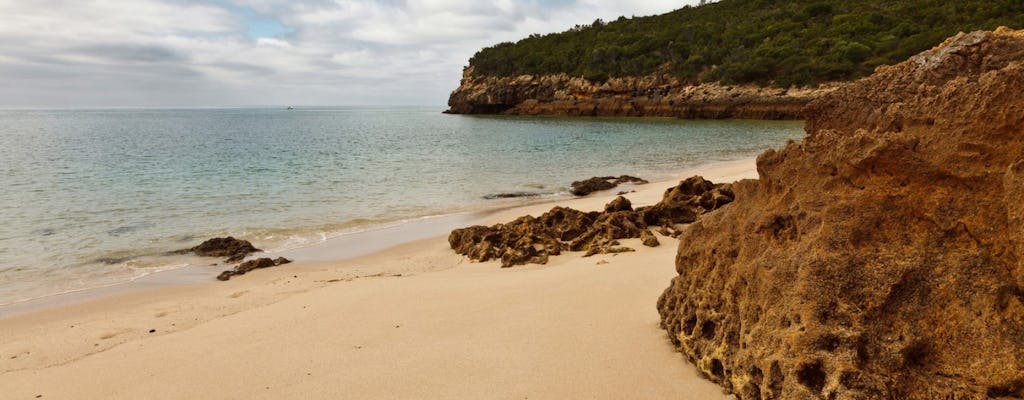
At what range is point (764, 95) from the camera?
183 ft

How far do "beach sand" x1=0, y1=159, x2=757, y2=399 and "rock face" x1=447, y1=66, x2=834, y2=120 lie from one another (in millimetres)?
43017

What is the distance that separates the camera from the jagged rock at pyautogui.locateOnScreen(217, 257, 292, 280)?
26.5 feet

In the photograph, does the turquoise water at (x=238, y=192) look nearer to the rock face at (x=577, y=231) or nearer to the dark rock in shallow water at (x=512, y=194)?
the dark rock in shallow water at (x=512, y=194)

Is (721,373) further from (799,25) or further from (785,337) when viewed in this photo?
(799,25)

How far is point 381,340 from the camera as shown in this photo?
4.54 m

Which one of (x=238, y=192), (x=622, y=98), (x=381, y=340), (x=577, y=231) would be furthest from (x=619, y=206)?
(x=622, y=98)

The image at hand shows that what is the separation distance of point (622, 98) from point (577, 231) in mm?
62676

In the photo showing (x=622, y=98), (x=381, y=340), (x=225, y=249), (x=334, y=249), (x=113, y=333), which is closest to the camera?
(x=381, y=340)

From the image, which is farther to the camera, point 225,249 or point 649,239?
point 225,249

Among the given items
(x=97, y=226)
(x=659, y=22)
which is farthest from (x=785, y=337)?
(x=659, y=22)

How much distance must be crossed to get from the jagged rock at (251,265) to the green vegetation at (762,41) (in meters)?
53.8

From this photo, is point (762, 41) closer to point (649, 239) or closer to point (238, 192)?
point (238, 192)

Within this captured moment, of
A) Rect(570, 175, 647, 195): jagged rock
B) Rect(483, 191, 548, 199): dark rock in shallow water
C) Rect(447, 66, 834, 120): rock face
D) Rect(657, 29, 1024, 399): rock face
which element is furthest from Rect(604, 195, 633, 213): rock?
Rect(447, 66, 834, 120): rock face

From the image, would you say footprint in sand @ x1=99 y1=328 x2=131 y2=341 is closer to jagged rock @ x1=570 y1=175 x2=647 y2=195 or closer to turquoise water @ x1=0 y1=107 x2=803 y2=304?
turquoise water @ x1=0 y1=107 x2=803 y2=304
